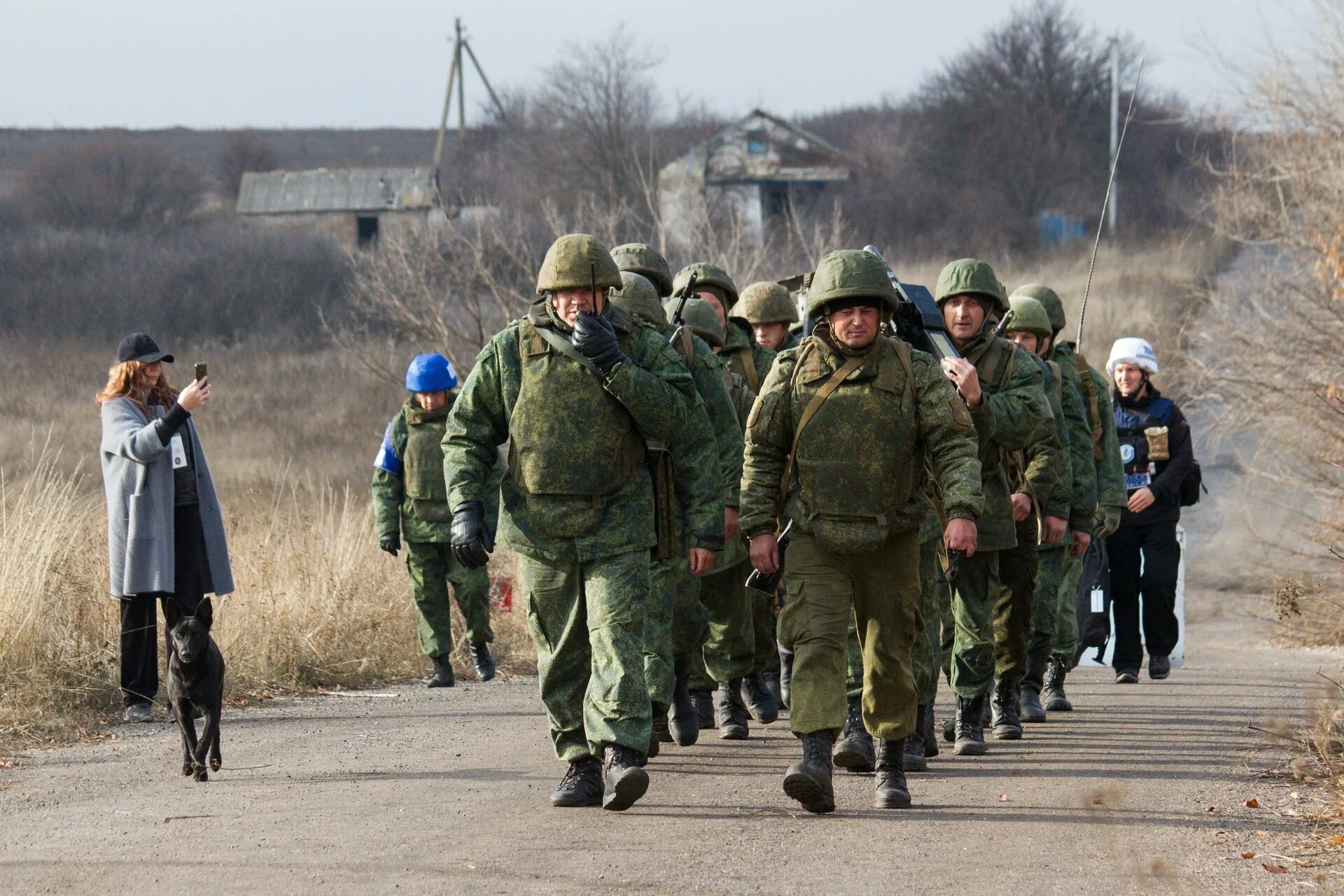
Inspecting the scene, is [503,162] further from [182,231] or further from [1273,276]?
[1273,276]

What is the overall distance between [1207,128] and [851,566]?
17.0 metres

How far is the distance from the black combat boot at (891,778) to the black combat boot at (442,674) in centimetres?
476

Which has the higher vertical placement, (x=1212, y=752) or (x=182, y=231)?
(x=182, y=231)

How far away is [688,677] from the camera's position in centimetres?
864

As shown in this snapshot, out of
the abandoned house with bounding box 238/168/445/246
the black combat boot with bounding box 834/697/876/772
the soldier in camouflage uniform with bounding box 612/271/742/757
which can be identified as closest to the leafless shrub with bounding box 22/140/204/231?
the abandoned house with bounding box 238/168/445/246

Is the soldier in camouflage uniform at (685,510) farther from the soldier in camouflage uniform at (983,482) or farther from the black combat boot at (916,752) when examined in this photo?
the soldier in camouflage uniform at (983,482)

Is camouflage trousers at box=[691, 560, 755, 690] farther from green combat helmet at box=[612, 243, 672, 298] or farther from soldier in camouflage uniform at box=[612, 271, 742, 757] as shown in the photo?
green combat helmet at box=[612, 243, 672, 298]

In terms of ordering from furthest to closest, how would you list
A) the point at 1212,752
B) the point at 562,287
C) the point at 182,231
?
the point at 182,231, the point at 1212,752, the point at 562,287

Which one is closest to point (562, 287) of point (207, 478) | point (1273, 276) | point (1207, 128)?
point (207, 478)

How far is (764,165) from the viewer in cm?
6288

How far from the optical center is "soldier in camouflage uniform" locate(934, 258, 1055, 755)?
316 inches

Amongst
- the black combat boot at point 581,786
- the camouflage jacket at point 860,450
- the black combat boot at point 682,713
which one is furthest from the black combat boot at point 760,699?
the camouflage jacket at point 860,450

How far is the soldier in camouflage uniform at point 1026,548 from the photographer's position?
8.44m

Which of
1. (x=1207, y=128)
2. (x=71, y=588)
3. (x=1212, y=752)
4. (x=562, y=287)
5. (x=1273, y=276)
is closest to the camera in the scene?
(x=562, y=287)
